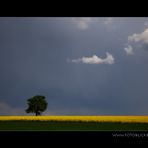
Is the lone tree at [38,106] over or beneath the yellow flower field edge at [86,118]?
over

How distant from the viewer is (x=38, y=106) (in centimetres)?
761

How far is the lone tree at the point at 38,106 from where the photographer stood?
768 cm

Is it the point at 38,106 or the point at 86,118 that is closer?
the point at 38,106

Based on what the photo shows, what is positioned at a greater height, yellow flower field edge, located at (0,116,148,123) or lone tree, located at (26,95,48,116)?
lone tree, located at (26,95,48,116)

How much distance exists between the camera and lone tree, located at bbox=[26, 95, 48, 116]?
768 centimetres
